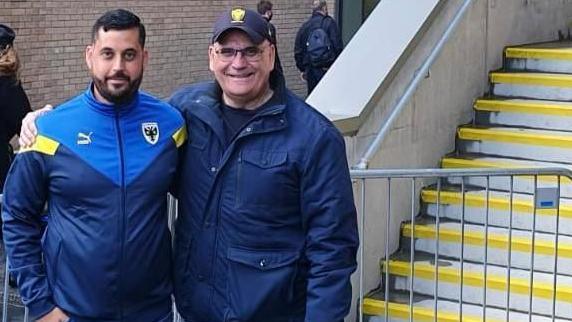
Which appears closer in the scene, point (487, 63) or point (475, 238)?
point (475, 238)

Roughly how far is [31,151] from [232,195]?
662 mm

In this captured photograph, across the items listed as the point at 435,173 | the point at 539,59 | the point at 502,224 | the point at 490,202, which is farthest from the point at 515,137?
the point at 435,173

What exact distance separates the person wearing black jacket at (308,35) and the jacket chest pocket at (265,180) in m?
9.79

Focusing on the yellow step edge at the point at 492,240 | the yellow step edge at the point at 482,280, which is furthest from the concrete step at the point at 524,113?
the yellow step edge at the point at 482,280

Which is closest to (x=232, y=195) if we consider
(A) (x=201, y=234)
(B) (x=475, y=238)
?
(A) (x=201, y=234)

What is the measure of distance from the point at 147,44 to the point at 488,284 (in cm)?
835

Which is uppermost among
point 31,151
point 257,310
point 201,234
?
point 31,151

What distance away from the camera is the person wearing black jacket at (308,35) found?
13.6 meters

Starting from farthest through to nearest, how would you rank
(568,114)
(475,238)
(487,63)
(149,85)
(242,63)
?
(149,85) < (487,63) < (568,114) < (475,238) < (242,63)

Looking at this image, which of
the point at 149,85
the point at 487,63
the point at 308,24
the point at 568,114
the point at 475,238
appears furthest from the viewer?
the point at 149,85

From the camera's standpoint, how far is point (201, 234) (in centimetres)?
381

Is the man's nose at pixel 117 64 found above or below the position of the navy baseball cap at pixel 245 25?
below

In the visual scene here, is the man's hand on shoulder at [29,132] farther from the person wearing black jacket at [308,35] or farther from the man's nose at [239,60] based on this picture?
the person wearing black jacket at [308,35]

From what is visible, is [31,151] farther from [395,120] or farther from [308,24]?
[308,24]
